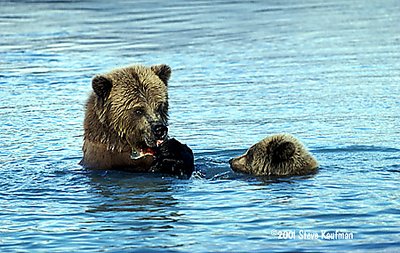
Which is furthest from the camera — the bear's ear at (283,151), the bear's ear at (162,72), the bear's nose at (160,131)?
the bear's ear at (162,72)

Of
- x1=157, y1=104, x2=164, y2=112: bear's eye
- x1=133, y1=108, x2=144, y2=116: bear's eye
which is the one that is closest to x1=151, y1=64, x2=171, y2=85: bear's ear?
x1=157, y1=104, x2=164, y2=112: bear's eye

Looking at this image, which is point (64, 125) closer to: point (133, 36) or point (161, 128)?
point (161, 128)

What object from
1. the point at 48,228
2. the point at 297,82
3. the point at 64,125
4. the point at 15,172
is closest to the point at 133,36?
the point at 297,82

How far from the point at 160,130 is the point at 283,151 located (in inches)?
48.6

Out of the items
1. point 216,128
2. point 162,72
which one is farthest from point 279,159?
point 216,128

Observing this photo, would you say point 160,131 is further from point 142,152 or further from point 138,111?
point 142,152

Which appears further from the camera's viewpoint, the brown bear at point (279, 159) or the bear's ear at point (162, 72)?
the bear's ear at point (162, 72)

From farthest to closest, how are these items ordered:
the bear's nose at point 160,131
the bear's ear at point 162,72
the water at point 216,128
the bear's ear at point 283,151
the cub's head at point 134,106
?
the bear's ear at point 162,72 → the bear's ear at point 283,151 → the cub's head at point 134,106 → the bear's nose at point 160,131 → the water at point 216,128

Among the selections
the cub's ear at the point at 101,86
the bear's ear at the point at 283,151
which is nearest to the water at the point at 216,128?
the bear's ear at the point at 283,151

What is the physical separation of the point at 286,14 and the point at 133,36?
4750 millimetres

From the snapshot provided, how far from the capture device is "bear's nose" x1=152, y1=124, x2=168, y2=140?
967 cm

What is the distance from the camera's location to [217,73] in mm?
16594

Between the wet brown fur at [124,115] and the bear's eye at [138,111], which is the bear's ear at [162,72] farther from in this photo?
the bear's eye at [138,111]

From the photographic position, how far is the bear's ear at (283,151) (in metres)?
9.98
